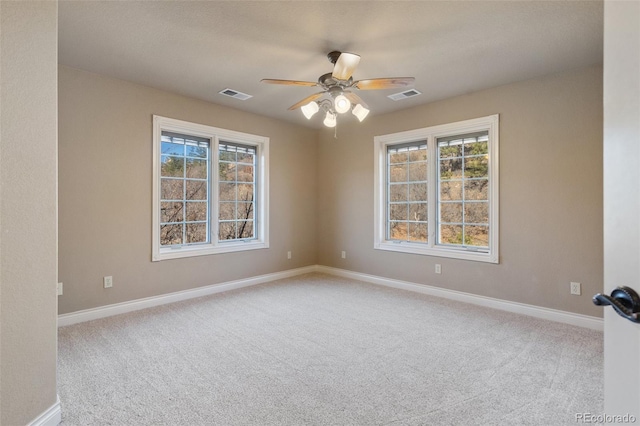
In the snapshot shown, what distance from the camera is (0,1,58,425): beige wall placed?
1532mm

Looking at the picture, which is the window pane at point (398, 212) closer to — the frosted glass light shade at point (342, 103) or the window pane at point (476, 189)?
the window pane at point (476, 189)

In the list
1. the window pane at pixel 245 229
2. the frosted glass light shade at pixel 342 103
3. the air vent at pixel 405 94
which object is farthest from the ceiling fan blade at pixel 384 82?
the window pane at pixel 245 229

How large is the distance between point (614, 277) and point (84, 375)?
302 centimetres

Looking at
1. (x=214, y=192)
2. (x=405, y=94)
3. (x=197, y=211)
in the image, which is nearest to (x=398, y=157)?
(x=405, y=94)

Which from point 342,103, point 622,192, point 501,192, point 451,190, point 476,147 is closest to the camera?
point 622,192

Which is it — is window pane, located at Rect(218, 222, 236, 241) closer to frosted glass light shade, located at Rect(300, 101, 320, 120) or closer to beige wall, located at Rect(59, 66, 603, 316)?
beige wall, located at Rect(59, 66, 603, 316)

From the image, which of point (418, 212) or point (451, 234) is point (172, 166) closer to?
point (418, 212)

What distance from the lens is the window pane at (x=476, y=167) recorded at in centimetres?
403

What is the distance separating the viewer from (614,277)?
0.78 m

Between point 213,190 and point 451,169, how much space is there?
10.9 feet

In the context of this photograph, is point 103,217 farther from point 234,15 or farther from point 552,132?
point 552,132

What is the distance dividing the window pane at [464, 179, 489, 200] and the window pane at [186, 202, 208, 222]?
11.7ft

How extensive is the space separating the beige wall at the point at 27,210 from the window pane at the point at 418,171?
4133mm

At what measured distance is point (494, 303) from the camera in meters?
3.82
